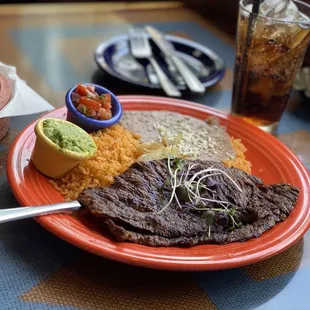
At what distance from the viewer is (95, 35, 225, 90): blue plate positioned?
1736 mm

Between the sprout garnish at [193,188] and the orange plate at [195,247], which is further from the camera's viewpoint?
the sprout garnish at [193,188]

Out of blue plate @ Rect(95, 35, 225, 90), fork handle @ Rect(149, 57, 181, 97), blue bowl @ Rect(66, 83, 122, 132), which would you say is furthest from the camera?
blue plate @ Rect(95, 35, 225, 90)

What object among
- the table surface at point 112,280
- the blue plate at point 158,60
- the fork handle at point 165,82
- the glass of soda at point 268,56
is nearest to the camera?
the table surface at point 112,280

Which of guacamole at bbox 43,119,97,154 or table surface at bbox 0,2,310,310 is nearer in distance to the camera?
table surface at bbox 0,2,310,310

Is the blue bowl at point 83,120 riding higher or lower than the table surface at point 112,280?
higher

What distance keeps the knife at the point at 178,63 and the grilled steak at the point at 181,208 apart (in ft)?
1.75

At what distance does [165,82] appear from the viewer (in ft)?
5.55

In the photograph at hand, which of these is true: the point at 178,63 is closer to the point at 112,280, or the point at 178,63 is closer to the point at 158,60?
the point at 158,60

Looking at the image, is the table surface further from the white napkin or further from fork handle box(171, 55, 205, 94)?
fork handle box(171, 55, 205, 94)

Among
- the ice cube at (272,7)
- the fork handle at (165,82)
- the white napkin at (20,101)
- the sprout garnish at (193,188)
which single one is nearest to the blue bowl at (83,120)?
the white napkin at (20,101)

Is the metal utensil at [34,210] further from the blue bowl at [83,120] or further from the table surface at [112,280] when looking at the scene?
the blue bowl at [83,120]

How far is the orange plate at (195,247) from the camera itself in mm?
948

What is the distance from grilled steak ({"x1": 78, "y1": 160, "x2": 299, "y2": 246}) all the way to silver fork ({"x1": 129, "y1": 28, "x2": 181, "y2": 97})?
501 millimetres

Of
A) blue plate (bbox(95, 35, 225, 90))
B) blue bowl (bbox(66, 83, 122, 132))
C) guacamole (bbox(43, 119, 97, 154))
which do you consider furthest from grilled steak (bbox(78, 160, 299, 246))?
blue plate (bbox(95, 35, 225, 90))
